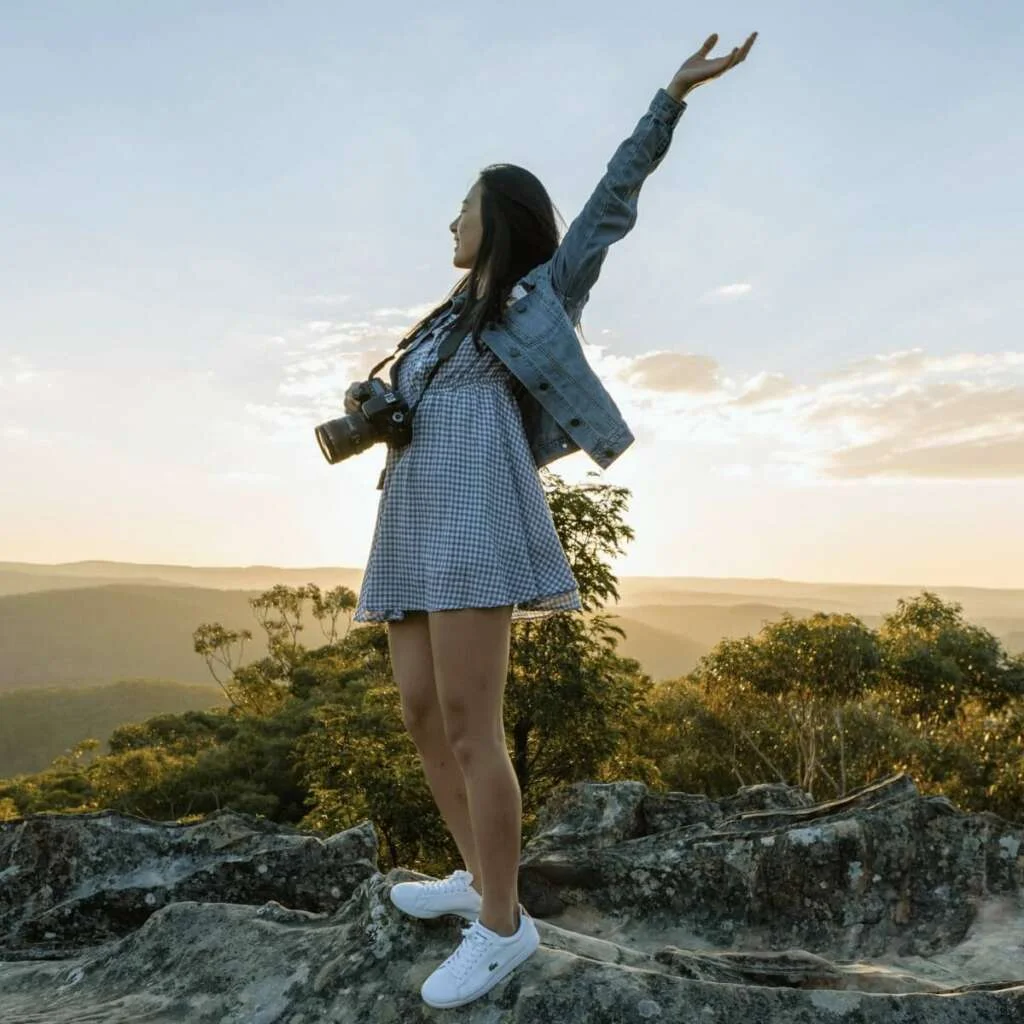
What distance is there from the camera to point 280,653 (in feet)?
137

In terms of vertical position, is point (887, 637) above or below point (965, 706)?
above

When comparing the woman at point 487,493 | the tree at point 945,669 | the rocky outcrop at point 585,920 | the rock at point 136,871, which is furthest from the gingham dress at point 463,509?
the tree at point 945,669

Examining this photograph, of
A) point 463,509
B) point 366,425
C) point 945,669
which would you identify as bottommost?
point 945,669

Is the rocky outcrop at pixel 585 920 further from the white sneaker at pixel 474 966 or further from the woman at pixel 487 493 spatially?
the woman at pixel 487 493

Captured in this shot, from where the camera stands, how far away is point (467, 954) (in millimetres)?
2768

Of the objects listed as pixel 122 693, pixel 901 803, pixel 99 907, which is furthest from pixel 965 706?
pixel 122 693

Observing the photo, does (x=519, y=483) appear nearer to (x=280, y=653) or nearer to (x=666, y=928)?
(x=666, y=928)

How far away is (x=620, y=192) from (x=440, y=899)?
7.35 feet

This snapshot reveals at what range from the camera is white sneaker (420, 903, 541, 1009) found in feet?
8.93

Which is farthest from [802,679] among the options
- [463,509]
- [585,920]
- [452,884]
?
[463,509]

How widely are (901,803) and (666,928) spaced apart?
1252 millimetres

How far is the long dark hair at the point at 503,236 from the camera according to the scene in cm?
297

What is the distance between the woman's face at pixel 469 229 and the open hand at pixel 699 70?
0.66m

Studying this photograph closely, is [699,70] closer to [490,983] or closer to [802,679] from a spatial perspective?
[490,983]
